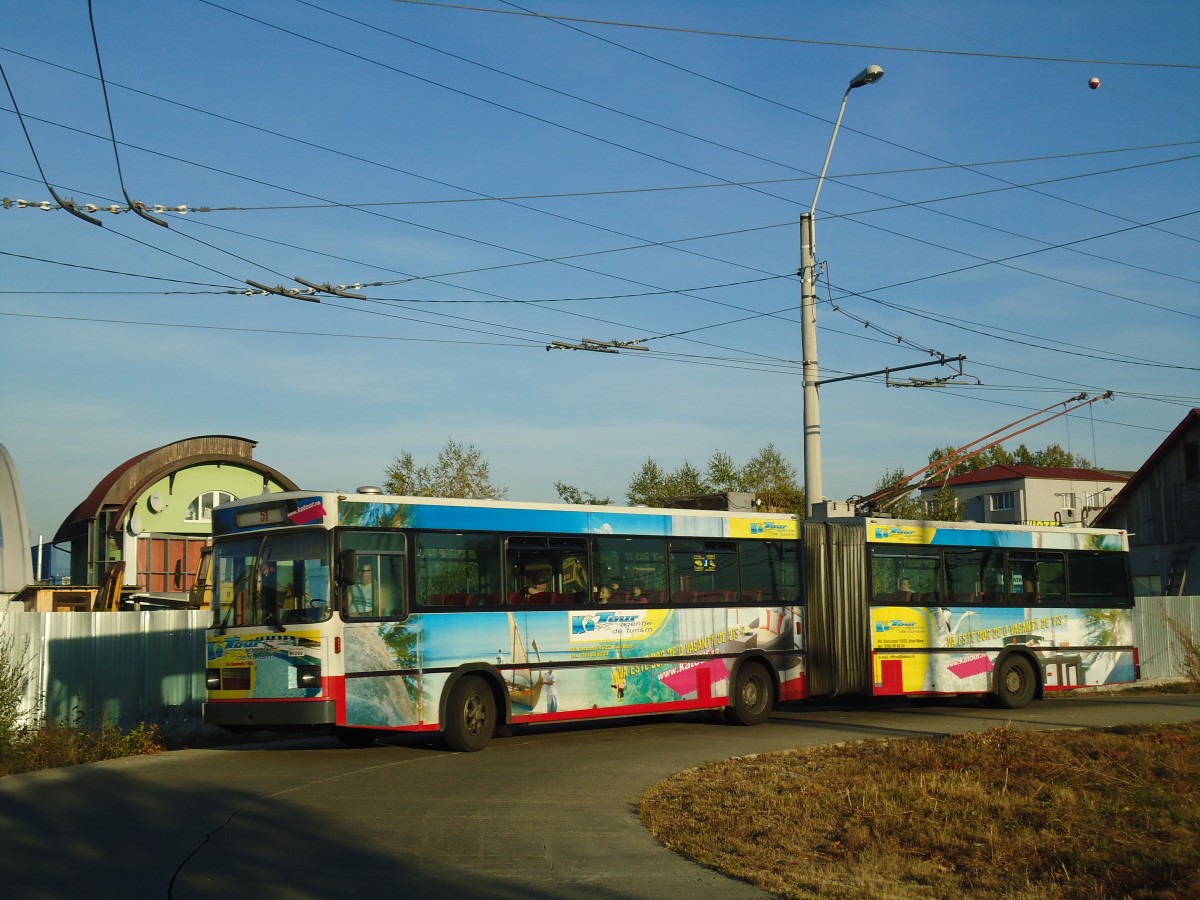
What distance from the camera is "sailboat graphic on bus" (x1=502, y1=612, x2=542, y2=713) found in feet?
53.5

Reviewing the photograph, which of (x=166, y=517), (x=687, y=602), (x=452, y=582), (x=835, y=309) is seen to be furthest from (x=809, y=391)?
(x=166, y=517)

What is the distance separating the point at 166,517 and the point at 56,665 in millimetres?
26270

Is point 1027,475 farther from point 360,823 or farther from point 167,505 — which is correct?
point 360,823

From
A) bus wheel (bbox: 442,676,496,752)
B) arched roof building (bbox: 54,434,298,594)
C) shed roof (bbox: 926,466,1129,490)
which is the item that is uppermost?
shed roof (bbox: 926,466,1129,490)

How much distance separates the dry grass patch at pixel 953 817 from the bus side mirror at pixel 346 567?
4.14 meters

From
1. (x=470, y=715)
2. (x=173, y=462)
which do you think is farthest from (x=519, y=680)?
(x=173, y=462)

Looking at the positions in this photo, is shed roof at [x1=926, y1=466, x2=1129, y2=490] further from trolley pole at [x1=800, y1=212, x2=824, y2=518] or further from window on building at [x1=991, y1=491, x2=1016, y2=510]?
trolley pole at [x1=800, y1=212, x2=824, y2=518]

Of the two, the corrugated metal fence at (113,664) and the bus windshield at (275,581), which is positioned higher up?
the bus windshield at (275,581)

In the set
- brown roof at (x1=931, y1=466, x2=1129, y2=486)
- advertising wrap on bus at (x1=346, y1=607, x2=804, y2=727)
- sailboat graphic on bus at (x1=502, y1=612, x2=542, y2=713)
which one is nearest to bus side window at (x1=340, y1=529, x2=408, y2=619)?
advertising wrap on bus at (x1=346, y1=607, x2=804, y2=727)

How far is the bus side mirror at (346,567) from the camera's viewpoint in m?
14.4

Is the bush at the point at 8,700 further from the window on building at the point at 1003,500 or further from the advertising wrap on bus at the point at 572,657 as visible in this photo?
the window on building at the point at 1003,500

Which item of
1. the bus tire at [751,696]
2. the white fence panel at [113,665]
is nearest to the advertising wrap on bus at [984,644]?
the bus tire at [751,696]

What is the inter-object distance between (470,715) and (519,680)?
0.81 meters

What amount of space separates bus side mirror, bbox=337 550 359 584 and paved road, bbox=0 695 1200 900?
206cm
